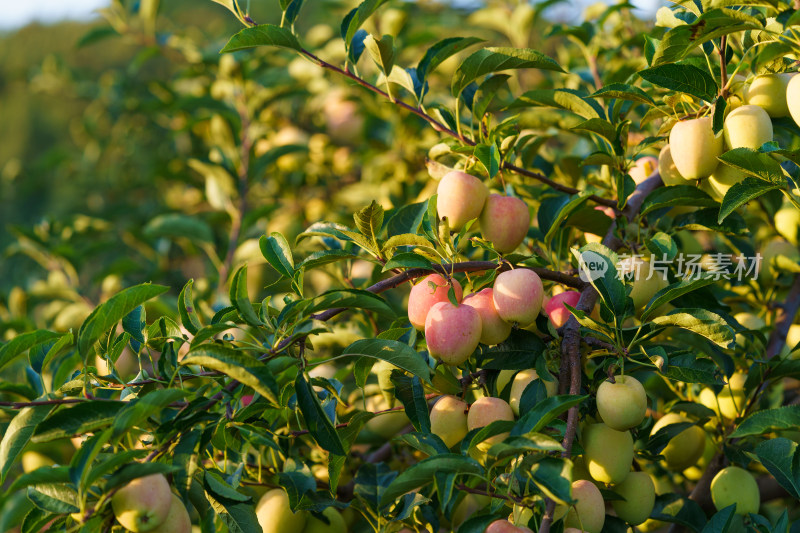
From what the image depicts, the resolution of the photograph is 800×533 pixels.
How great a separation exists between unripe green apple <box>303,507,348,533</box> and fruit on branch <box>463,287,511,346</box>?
1.05 feet

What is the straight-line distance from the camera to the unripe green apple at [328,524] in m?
0.94

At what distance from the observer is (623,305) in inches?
31.1

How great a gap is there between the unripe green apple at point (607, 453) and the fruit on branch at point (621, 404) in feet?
0.14

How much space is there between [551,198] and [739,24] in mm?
330

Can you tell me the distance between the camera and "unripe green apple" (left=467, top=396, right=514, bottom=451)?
0.81 m

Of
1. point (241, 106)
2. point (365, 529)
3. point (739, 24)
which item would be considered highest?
point (739, 24)

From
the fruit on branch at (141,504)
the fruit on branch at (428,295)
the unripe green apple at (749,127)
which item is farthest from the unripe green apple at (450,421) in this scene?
the unripe green apple at (749,127)

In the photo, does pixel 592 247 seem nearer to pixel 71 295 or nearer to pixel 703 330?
pixel 703 330

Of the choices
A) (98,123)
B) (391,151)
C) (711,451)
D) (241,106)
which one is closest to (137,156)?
(98,123)

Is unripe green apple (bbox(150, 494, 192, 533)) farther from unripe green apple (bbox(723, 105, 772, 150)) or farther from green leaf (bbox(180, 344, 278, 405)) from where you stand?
unripe green apple (bbox(723, 105, 772, 150))

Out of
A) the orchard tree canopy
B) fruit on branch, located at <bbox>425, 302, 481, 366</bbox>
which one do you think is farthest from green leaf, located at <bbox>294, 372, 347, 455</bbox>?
fruit on branch, located at <bbox>425, 302, 481, 366</bbox>

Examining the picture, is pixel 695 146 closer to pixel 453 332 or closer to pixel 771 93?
pixel 771 93

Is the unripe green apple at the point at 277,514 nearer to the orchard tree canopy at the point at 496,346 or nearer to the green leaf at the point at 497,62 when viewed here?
the orchard tree canopy at the point at 496,346

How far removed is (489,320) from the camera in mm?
828
